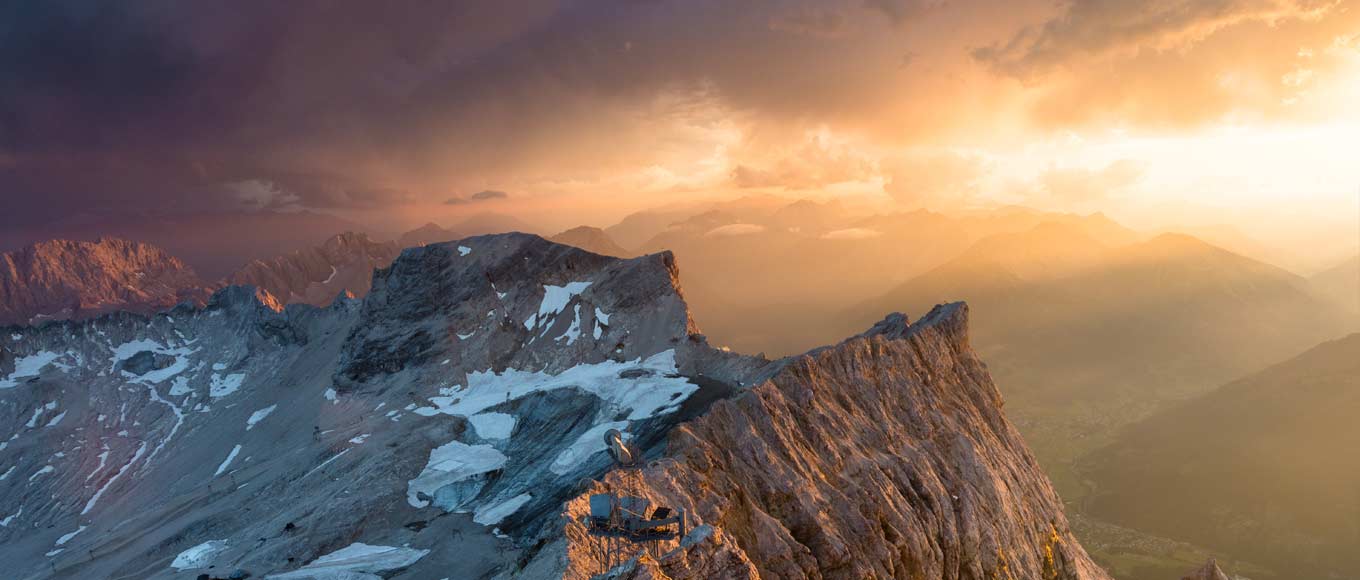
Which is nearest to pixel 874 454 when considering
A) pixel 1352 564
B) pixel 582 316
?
pixel 582 316

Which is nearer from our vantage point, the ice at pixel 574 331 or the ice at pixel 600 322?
the ice at pixel 600 322

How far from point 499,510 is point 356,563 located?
674 inches

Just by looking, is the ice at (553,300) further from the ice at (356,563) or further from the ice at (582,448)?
the ice at (356,563)

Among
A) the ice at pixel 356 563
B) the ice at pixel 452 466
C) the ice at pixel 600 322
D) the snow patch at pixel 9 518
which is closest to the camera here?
the ice at pixel 356 563

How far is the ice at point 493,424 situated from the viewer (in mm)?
108875

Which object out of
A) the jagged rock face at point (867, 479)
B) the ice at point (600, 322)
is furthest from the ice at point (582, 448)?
the ice at point (600, 322)

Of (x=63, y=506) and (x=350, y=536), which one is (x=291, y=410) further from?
(x=350, y=536)

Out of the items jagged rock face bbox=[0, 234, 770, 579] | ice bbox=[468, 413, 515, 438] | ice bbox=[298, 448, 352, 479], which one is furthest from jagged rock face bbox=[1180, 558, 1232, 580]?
ice bbox=[298, 448, 352, 479]

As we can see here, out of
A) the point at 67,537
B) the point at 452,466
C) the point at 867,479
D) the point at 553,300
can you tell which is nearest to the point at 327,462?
the point at 452,466

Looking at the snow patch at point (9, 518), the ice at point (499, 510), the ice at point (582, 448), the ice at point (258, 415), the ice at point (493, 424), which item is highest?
the ice at point (582, 448)

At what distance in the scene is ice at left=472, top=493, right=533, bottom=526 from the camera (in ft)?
263

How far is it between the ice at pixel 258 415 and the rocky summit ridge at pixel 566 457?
1.49 metres

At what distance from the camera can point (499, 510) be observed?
82438mm

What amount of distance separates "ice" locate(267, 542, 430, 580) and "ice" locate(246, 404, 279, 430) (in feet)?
415
